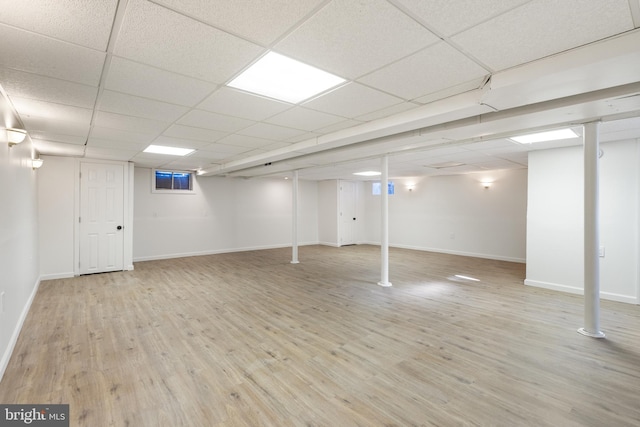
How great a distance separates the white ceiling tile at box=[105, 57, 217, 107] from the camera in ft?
7.20

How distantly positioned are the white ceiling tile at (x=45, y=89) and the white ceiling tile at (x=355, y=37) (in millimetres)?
1914

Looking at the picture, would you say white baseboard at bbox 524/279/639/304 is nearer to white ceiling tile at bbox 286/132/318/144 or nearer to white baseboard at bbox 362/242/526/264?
white baseboard at bbox 362/242/526/264

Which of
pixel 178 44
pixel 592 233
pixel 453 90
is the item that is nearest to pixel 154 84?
pixel 178 44

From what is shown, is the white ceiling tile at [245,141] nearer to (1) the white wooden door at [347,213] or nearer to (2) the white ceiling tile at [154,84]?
(2) the white ceiling tile at [154,84]

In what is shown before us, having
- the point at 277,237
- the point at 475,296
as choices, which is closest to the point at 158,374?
the point at 475,296

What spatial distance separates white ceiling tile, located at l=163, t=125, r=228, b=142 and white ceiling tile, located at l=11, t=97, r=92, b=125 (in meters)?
0.89

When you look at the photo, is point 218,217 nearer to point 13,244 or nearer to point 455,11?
point 13,244

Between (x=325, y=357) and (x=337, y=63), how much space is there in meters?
2.59

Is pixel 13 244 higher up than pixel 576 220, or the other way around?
pixel 576 220

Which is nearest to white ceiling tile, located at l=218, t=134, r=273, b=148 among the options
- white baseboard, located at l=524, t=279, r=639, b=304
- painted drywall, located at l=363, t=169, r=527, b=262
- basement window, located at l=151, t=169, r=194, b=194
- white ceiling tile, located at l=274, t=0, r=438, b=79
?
white ceiling tile, located at l=274, t=0, r=438, b=79

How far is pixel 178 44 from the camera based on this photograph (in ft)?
6.14

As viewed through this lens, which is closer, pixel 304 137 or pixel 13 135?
pixel 13 135

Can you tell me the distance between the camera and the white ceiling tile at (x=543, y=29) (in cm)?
152

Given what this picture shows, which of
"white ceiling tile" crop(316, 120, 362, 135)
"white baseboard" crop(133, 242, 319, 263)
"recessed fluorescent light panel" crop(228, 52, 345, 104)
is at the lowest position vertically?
"white baseboard" crop(133, 242, 319, 263)
